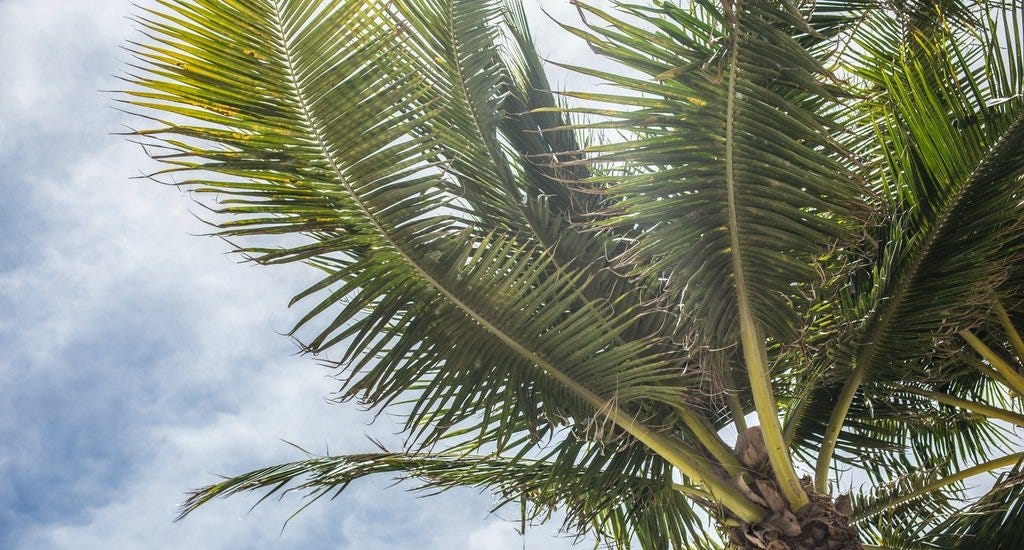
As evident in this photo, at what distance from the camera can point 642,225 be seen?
10.1 feet

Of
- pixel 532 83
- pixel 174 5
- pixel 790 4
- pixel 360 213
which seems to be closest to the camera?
pixel 790 4

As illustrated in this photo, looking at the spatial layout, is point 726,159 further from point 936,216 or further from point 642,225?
point 936,216

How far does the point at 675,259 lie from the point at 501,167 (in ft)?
3.96

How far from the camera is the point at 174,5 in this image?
2.57m

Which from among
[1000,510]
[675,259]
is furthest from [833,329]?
[1000,510]

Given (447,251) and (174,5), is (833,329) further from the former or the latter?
(174,5)

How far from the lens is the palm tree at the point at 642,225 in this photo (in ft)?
8.52

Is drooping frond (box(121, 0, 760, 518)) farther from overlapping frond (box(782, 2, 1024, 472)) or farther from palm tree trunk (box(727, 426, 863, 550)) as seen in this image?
overlapping frond (box(782, 2, 1024, 472))

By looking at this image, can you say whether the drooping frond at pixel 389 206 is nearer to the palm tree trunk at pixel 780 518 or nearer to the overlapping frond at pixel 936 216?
the palm tree trunk at pixel 780 518

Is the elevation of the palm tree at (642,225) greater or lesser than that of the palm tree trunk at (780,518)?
greater

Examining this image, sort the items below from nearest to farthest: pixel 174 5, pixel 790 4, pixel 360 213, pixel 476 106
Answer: pixel 790 4, pixel 174 5, pixel 360 213, pixel 476 106

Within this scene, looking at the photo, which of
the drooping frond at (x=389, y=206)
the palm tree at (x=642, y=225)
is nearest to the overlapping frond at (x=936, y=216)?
the palm tree at (x=642, y=225)

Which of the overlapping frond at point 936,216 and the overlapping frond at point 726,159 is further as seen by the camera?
the overlapping frond at point 936,216

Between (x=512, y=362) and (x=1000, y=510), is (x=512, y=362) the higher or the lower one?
the higher one
